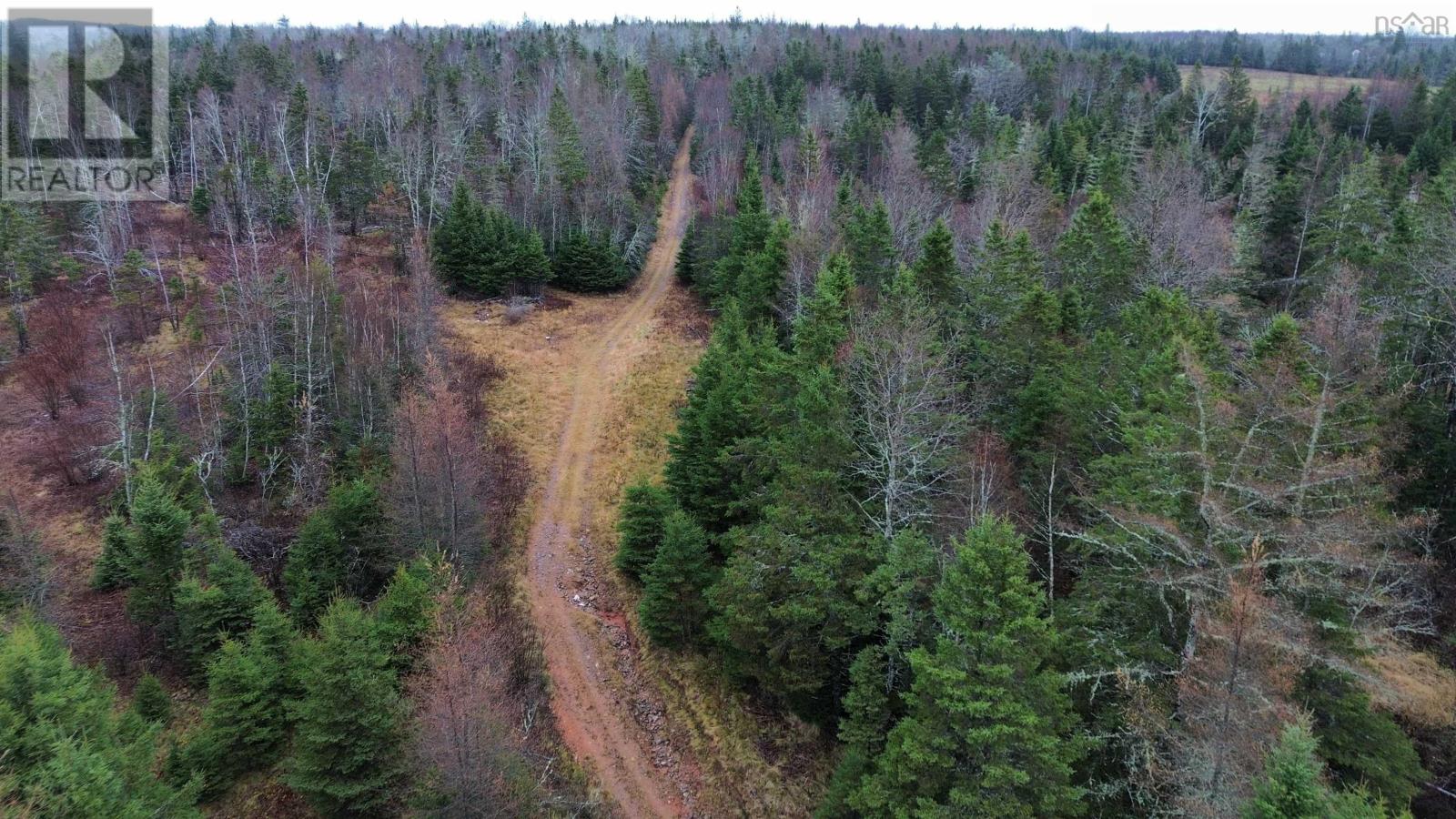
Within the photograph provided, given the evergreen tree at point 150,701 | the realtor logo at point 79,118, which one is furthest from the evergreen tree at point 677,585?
the realtor logo at point 79,118

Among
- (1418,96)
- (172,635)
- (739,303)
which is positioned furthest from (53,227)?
(1418,96)

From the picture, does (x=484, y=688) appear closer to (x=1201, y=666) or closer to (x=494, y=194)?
(x=1201, y=666)

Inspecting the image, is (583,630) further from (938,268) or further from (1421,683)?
(1421,683)

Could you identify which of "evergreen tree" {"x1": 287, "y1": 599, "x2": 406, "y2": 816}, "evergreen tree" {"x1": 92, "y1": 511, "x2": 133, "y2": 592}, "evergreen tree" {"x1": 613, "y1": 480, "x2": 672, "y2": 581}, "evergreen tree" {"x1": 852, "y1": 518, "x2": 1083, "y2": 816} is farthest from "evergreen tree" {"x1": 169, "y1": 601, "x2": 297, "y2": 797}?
"evergreen tree" {"x1": 852, "y1": 518, "x2": 1083, "y2": 816}

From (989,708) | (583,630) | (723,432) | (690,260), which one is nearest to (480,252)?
(690,260)

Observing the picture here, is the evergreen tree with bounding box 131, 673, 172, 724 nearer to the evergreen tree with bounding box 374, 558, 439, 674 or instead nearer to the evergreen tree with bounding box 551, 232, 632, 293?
the evergreen tree with bounding box 374, 558, 439, 674
